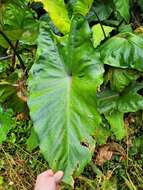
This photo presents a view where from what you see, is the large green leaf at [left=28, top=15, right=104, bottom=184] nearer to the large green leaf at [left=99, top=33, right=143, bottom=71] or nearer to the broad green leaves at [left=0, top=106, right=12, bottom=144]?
the large green leaf at [left=99, top=33, right=143, bottom=71]

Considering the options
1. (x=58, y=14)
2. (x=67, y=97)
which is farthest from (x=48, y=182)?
(x=58, y=14)

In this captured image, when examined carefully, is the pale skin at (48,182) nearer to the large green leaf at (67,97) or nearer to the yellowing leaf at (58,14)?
the large green leaf at (67,97)

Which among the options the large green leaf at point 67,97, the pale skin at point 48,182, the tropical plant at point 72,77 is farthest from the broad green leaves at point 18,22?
the pale skin at point 48,182

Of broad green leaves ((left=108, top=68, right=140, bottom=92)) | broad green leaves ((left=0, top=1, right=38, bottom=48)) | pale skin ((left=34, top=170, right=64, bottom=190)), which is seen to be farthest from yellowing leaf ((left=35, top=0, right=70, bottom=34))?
pale skin ((left=34, top=170, right=64, bottom=190))

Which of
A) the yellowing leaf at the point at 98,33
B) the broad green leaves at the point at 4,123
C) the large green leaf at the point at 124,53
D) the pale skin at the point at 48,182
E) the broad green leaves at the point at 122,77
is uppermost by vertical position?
the yellowing leaf at the point at 98,33

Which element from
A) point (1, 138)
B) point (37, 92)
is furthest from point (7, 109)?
point (37, 92)

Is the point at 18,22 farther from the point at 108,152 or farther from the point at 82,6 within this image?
the point at 108,152
